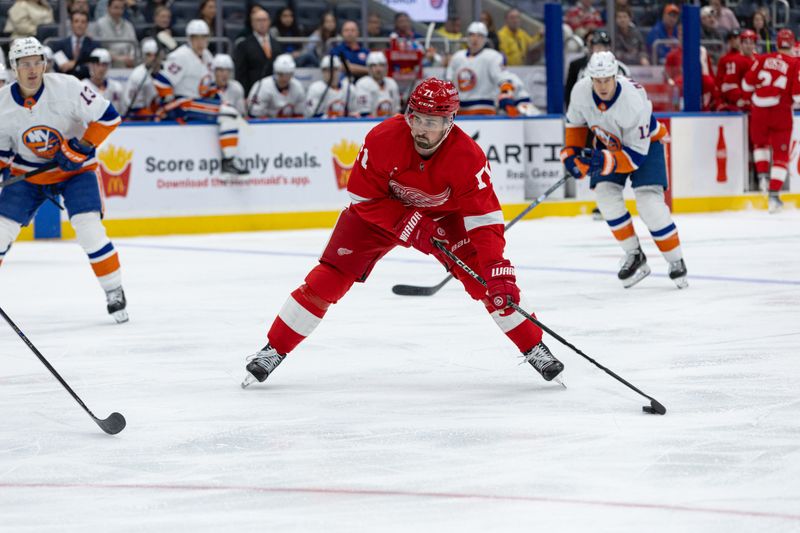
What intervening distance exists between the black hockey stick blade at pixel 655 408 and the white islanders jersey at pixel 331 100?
24.6 feet

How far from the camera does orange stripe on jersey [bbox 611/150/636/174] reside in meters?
6.12

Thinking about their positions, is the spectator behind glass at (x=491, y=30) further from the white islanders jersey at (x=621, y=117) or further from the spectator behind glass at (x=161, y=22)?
the white islanders jersey at (x=621, y=117)

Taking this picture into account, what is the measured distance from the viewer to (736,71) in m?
11.7

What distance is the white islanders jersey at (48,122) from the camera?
5.32 metres

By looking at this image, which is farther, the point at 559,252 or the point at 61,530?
the point at 559,252

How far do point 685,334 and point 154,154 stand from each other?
5684mm

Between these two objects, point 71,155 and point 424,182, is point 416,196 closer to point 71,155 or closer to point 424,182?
point 424,182

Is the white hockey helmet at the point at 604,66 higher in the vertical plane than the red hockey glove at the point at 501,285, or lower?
higher

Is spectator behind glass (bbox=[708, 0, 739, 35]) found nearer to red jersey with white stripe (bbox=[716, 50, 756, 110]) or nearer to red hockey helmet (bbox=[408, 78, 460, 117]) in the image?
red jersey with white stripe (bbox=[716, 50, 756, 110])

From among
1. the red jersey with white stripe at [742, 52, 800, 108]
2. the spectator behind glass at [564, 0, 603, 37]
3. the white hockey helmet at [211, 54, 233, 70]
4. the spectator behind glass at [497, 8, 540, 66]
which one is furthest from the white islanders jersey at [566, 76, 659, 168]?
the spectator behind glass at [564, 0, 603, 37]

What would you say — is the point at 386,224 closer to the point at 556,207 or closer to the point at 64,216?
the point at 64,216

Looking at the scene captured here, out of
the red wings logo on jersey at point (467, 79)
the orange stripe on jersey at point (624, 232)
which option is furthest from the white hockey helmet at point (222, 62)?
the orange stripe on jersey at point (624, 232)

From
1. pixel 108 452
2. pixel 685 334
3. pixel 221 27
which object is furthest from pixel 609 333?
pixel 221 27

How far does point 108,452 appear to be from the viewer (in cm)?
312
